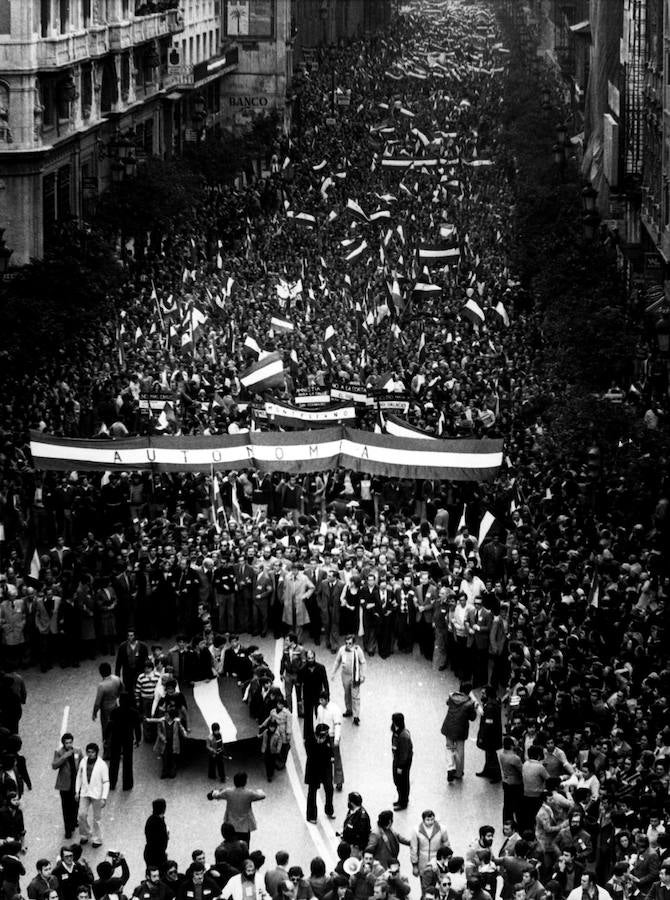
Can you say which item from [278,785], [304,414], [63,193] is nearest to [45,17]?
[63,193]

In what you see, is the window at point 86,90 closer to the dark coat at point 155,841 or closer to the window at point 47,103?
the window at point 47,103

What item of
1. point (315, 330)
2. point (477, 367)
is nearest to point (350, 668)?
point (477, 367)

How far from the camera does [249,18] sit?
Result: 110750 mm

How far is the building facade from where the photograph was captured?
5944cm

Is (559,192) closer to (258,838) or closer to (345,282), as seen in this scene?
(345,282)

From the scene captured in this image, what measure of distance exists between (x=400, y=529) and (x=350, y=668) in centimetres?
577

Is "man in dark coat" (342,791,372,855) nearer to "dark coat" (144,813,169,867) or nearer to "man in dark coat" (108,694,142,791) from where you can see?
"dark coat" (144,813,169,867)

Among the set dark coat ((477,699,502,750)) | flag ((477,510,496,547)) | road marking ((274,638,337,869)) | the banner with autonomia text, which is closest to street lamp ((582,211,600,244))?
the banner with autonomia text

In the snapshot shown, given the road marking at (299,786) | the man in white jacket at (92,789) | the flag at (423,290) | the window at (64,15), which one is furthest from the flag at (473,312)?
the man in white jacket at (92,789)

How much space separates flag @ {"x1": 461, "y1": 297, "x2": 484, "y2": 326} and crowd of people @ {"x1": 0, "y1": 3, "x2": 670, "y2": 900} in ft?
0.84

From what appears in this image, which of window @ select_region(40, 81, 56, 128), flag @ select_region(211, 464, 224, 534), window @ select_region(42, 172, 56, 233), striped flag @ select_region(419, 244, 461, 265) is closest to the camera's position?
flag @ select_region(211, 464, 224, 534)

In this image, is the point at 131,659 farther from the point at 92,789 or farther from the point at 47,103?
the point at 47,103

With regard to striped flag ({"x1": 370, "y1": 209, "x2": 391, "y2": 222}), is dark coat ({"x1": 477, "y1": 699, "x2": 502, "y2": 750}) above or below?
below

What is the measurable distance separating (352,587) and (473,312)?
18.7m
